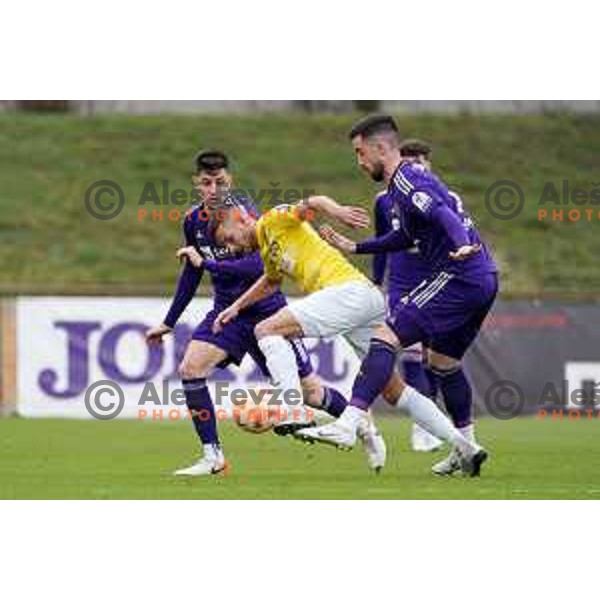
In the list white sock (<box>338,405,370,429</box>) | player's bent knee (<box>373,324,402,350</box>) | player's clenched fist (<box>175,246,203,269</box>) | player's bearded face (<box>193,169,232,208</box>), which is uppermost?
player's bearded face (<box>193,169,232,208</box>)

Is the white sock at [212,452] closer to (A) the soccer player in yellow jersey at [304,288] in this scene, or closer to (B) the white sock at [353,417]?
(A) the soccer player in yellow jersey at [304,288]

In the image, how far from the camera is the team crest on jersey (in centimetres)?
1117

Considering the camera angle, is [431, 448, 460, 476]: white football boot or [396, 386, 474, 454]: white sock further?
[431, 448, 460, 476]: white football boot

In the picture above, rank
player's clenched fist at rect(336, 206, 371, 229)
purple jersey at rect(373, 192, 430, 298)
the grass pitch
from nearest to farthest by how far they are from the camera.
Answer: the grass pitch → player's clenched fist at rect(336, 206, 371, 229) → purple jersey at rect(373, 192, 430, 298)

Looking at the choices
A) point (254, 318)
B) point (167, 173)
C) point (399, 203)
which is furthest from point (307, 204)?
point (167, 173)

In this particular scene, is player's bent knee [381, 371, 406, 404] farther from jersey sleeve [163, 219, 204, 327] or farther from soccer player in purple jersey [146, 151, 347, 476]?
jersey sleeve [163, 219, 204, 327]

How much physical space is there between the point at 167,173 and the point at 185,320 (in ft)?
27.9

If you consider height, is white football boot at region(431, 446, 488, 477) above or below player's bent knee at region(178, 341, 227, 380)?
below

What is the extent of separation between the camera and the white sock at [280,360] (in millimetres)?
11555

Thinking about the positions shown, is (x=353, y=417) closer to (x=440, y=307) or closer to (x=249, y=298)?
(x=440, y=307)

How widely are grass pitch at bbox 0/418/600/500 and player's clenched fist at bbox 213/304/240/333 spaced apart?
0.97 meters

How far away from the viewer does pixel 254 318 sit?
12.4 meters

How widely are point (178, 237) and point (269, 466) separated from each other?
13.8 meters

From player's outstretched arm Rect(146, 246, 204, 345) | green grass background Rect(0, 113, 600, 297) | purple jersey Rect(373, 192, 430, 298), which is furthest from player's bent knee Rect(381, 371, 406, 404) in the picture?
green grass background Rect(0, 113, 600, 297)
